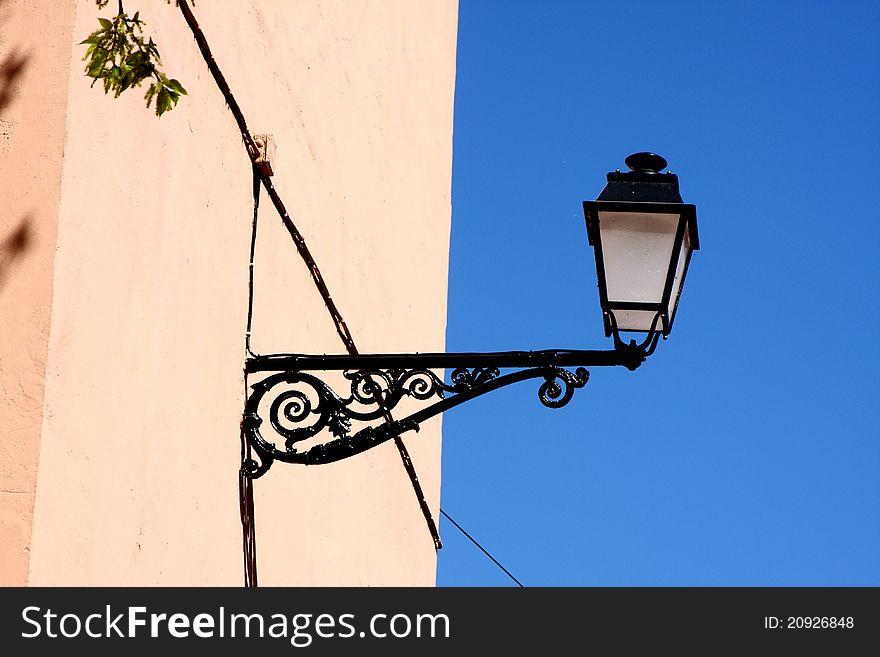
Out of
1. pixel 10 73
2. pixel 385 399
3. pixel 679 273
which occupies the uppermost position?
pixel 10 73

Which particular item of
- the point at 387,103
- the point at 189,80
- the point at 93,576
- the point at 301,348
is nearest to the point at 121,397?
the point at 93,576

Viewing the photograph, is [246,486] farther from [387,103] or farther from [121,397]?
[387,103]

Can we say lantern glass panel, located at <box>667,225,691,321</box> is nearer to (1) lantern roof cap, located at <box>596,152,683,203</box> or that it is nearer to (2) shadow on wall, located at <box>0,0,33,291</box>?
(1) lantern roof cap, located at <box>596,152,683,203</box>

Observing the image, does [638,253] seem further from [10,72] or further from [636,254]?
[10,72]

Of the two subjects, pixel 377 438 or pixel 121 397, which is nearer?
pixel 121 397

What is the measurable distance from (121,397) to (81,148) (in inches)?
27.1

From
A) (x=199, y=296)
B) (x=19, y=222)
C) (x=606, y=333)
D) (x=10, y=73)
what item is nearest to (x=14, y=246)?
(x=19, y=222)

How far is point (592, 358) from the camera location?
15.9 ft

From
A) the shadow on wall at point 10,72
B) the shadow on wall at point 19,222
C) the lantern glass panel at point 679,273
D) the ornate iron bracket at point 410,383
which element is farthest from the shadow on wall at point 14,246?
the lantern glass panel at point 679,273

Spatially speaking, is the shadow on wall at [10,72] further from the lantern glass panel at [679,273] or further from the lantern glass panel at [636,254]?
the lantern glass panel at [679,273]

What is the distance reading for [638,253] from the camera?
4.86 meters

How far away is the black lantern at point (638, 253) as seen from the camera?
190 inches

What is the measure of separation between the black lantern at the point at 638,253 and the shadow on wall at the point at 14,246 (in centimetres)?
182

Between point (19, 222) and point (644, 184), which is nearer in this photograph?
point (19, 222)
